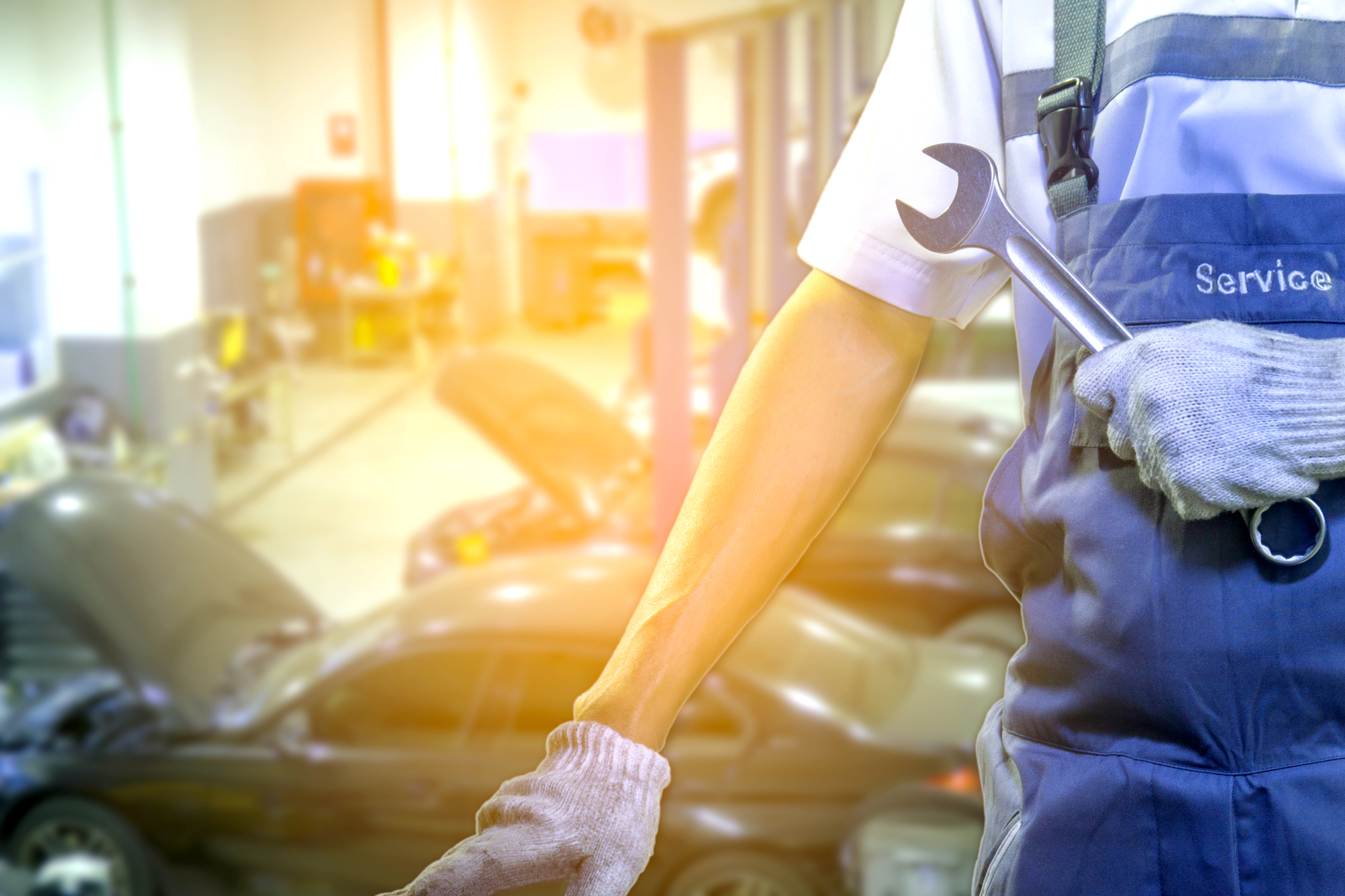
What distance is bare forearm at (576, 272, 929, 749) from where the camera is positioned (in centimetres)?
73

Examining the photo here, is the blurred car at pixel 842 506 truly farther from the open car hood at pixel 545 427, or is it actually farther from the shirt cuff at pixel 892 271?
the shirt cuff at pixel 892 271

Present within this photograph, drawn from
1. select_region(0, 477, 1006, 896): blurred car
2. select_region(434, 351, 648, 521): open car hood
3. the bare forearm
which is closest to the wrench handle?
the bare forearm

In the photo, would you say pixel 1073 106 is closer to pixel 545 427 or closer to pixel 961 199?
pixel 961 199

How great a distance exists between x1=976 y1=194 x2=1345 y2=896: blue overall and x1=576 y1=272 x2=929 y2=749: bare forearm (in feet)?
0.39

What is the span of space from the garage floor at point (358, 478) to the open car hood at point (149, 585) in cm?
210

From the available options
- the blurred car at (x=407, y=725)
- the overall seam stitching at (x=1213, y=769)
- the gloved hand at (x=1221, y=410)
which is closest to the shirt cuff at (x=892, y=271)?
the gloved hand at (x=1221, y=410)

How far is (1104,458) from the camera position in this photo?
27.4 inches

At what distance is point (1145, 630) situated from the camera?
672 mm

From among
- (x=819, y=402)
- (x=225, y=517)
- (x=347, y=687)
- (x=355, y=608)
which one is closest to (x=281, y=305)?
(x=225, y=517)

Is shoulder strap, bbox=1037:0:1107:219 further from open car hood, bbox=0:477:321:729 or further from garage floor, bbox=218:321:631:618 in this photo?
garage floor, bbox=218:321:631:618

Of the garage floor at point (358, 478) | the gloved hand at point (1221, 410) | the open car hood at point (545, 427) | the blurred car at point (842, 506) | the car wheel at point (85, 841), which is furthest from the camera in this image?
the garage floor at point (358, 478)

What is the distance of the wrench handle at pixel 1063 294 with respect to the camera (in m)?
0.67

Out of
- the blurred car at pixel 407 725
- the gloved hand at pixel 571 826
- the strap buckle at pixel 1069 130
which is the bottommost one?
the blurred car at pixel 407 725

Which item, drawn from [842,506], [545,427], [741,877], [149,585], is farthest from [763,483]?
[545,427]
